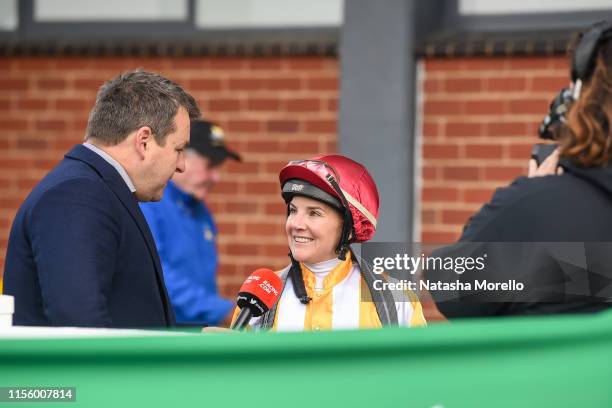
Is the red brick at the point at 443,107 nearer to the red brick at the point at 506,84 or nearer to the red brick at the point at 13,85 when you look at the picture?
the red brick at the point at 506,84

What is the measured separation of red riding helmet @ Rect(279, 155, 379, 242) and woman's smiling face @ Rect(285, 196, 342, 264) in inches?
1.4

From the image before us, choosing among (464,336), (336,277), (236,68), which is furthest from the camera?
(236,68)

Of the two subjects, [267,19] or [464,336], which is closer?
[464,336]

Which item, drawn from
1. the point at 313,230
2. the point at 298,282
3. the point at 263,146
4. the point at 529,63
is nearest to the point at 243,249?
the point at 263,146

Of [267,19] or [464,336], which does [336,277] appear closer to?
[464,336]

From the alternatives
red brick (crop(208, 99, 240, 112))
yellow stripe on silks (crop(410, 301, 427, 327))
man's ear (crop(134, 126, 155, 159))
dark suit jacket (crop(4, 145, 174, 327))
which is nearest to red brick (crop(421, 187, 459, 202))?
red brick (crop(208, 99, 240, 112))

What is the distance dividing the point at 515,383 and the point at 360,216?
1473 millimetres

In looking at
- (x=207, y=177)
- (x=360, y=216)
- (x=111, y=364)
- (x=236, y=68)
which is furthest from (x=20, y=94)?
(x=111, y=364)

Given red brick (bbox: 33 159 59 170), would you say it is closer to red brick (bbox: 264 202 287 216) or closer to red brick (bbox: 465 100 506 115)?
red brick (bbox: 264 202 287 216)

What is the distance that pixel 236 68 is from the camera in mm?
6652

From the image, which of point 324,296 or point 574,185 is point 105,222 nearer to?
point 324,296

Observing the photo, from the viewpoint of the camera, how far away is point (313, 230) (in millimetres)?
2896

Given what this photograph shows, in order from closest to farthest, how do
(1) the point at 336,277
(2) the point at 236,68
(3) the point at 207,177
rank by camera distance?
1. (1) the point at 336,277
2. (3) the point at 207,177
3. (2) the point at 236,68

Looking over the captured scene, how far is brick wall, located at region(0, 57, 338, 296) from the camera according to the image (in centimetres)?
655
